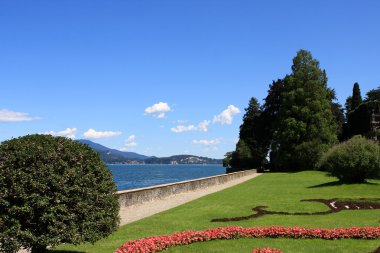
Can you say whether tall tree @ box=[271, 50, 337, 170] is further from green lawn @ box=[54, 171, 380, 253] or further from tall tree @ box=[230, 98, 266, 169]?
green lawn @ box=[54, 171, 380, 253]

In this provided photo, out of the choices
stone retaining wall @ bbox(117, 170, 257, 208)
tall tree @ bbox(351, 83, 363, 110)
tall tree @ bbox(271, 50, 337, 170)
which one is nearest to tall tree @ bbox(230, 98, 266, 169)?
tall tree @ bbox(271, 50, 337, 170)

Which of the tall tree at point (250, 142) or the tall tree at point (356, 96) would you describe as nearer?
the tall tree at point (250, 142)

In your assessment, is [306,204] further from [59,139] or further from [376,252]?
[59,139]

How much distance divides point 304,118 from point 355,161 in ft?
119

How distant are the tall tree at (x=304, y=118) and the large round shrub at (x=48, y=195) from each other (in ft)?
185

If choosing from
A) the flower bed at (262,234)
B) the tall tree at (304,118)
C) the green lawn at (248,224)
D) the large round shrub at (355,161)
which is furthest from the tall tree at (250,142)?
the flower bed at (262,234)

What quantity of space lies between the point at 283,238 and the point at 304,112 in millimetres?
53741

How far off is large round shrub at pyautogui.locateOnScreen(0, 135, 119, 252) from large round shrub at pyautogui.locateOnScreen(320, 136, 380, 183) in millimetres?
23482

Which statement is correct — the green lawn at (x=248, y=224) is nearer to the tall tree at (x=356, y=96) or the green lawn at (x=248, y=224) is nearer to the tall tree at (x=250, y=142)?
the tall tree at (x=250, y=142)

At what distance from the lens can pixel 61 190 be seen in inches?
335

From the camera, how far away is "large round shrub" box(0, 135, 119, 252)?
26.8 ft

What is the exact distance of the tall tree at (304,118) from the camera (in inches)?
2488

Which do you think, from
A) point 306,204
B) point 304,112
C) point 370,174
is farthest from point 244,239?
point 304,112

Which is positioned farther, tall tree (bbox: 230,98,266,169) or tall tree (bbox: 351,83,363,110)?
tall tree (bbox: 351,83,363,110)
